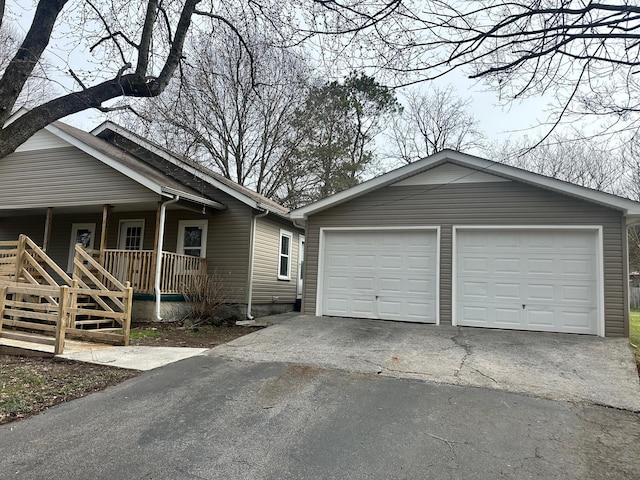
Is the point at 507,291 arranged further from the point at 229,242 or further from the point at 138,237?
the point at 138,237

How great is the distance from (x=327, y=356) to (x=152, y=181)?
253 inches

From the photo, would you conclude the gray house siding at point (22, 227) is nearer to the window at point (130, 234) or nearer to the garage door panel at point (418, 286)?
the window at point (130, 234)

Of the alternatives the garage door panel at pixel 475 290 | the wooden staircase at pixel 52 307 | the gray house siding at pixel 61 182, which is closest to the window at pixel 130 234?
the gray house siding at pixel 61 182

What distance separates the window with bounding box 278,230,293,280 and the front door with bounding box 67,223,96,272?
6200 mm

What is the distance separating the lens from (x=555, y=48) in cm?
414

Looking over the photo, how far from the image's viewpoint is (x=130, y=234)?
13352mm

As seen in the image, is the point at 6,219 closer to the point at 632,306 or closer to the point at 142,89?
the point at 142,89

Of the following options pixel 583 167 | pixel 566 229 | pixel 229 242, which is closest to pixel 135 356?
pixel 229 242

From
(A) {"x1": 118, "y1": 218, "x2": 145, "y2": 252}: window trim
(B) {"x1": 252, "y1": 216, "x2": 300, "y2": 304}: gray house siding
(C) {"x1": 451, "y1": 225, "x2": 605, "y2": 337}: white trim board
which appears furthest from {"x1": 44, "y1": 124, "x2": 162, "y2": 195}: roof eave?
(C) {"x1": 451, "y1": 225, "x2": 605, "y2": 337}: white trim board

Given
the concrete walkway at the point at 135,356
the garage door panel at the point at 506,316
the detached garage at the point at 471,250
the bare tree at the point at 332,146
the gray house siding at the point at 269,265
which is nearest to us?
the concrete walkway at the point at 135,356

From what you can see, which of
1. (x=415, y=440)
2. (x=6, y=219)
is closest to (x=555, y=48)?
(x=415, y=440)

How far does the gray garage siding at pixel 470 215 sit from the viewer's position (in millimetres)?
8227

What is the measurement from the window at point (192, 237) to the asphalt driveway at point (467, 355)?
4.69 metres

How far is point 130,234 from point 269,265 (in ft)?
15.2
